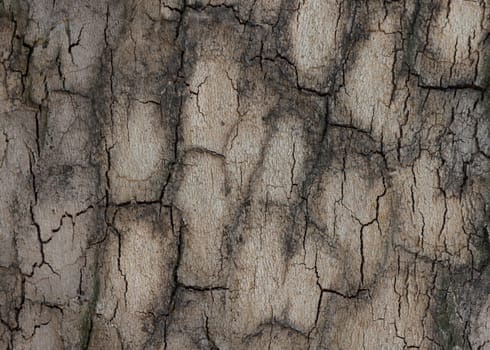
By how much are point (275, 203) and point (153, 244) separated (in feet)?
1.00

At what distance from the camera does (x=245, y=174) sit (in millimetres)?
1590

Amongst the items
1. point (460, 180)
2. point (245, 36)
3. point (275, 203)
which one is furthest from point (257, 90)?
point (460, 180)

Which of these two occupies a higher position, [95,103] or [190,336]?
[95,103]

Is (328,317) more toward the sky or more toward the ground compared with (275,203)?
more toward the ground

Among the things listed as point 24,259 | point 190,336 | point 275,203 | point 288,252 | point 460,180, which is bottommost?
point 190,336

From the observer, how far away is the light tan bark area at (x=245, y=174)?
5.16 feet

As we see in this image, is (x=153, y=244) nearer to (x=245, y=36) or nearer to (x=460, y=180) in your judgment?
(x=245, y=36)

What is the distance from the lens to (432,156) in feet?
5.18

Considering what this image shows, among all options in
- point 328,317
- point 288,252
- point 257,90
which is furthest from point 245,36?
point 328,317

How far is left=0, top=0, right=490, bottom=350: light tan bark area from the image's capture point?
5.16 feet

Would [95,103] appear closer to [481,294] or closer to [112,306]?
[112,306]

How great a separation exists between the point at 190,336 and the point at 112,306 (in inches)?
7.9

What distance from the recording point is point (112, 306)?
5.30 ft

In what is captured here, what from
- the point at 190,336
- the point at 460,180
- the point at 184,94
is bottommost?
the point at 190,336
